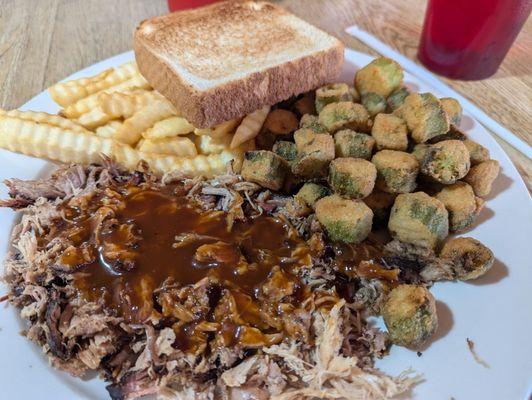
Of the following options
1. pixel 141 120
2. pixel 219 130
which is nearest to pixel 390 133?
pixel 219 130

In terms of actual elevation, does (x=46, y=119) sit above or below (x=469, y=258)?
below

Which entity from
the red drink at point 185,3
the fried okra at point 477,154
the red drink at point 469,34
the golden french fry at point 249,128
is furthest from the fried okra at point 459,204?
the red drink at point 185,3

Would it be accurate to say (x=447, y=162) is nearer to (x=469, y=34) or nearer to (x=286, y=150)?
(x=286, y=150)

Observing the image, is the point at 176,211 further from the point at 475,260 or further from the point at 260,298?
the point at 475,260

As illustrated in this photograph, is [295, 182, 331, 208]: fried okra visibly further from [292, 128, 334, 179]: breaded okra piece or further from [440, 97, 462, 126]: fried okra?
[440, 97, 462, 126]: fried okra

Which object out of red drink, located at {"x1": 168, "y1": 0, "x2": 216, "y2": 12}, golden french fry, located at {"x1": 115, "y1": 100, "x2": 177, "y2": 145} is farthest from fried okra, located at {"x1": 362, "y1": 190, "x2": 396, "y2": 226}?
red drink, located at {"x1": 168, "y1": 0, "x2": 216, "y2": 12}

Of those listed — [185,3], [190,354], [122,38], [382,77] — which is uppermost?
[382,77]

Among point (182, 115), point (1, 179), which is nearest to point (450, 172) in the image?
point (182, 115)
